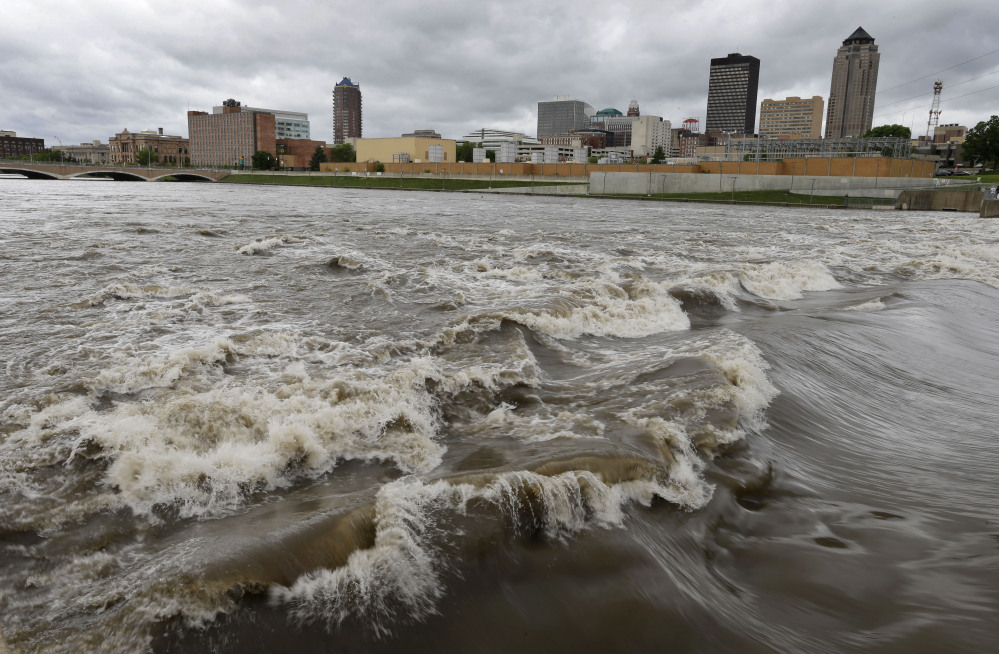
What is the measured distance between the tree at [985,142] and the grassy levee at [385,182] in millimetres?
65722

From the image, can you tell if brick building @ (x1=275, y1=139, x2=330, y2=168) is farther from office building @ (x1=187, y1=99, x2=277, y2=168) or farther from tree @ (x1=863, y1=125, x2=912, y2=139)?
tree @ (x1=863, y1=125, x2=912, y2=139)

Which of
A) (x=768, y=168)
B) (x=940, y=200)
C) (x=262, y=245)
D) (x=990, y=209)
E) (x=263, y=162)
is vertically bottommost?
(x=262, y=245)

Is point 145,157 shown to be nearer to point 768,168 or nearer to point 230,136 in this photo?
point 230,136

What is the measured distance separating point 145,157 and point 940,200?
189350mm

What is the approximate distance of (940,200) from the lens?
171 ft

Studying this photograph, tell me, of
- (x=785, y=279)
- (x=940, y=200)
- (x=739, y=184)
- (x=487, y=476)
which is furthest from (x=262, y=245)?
(x=739, y=184)

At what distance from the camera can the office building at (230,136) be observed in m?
176

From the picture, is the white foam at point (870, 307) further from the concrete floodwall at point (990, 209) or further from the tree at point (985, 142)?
the tree at point (985, 142)

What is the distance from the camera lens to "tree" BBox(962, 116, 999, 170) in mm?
92000

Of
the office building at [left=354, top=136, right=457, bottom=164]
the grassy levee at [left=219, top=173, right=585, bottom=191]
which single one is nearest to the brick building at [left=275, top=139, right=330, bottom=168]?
the office building at [left=354, top=136, right=457, bottom=164]

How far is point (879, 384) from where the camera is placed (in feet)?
25.3

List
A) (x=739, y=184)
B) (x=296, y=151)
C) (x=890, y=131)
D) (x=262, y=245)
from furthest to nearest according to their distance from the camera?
(x=296, y=151)
(x=890, y=131)
(x=739, y=184)
(x=262, y=245)

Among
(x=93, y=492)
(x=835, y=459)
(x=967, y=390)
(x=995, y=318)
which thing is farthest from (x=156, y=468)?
(x=995, y=318)

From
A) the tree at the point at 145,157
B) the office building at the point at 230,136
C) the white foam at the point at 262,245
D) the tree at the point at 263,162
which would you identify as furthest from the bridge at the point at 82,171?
the white foam at the point at 262,245
